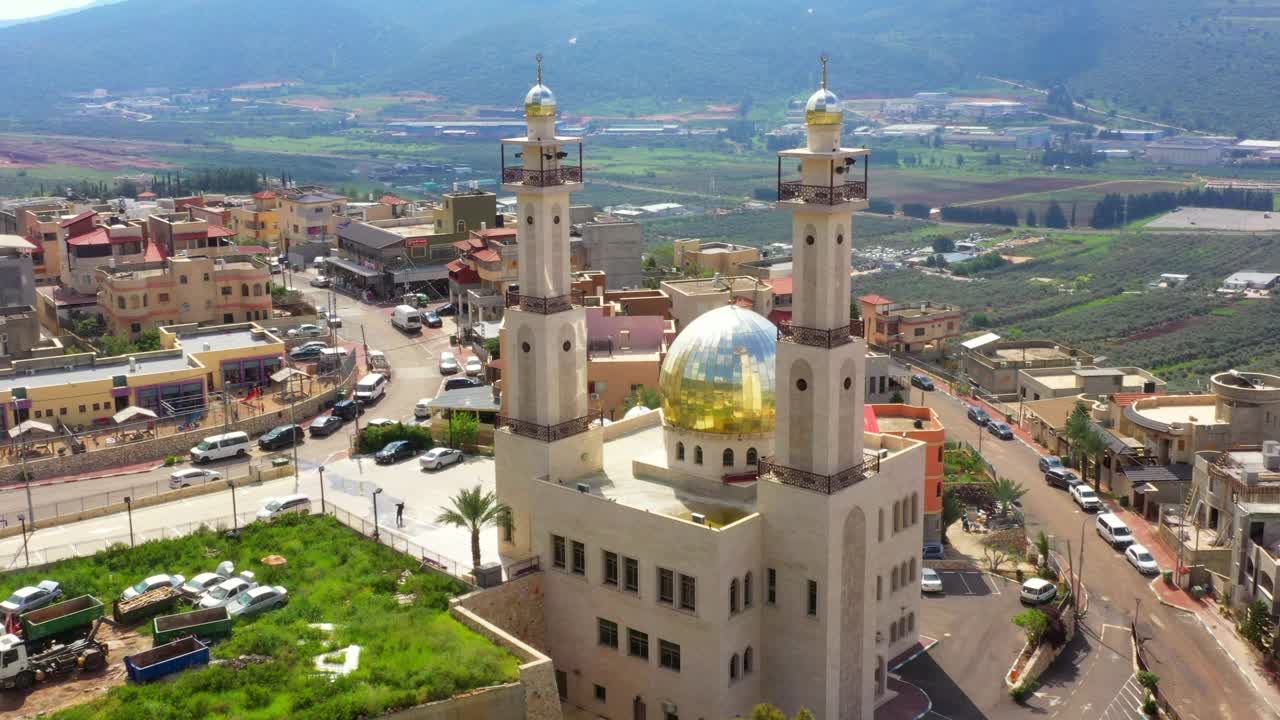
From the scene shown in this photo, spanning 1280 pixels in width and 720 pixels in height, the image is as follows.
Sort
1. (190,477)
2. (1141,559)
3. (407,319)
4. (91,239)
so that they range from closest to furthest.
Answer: (1141,559) → (190,477) → (91,239) → (407,319)

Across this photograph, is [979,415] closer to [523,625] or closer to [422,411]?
[422,411]

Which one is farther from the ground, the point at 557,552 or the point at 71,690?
the point at 557,552

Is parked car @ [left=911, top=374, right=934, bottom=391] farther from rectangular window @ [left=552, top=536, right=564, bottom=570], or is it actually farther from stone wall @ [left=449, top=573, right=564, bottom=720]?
stone wall @ [left=449, top=573, right=564, bottom=720]

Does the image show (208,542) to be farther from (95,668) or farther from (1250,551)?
(1250,551)

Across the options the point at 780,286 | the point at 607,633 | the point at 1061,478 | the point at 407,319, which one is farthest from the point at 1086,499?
the point at 407,319

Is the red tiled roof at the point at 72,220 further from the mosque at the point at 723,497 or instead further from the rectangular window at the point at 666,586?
the rectangular window at the point at 666,586
